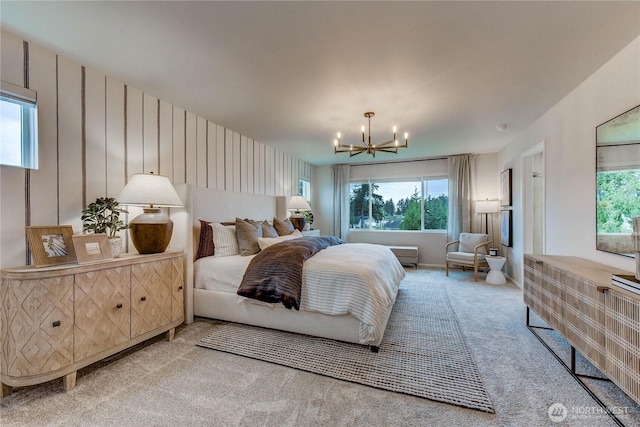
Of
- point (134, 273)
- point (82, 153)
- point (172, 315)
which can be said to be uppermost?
point (82, 153)

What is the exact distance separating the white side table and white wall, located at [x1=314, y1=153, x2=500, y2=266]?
4.02ft

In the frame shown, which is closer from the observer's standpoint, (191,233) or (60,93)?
(60,93)

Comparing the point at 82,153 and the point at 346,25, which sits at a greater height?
the point at 346,25

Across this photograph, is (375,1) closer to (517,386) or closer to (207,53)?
(207,53)

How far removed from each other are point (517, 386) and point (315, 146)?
4.28 metres

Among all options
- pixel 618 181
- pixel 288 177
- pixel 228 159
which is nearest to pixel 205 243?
pixel 228 159

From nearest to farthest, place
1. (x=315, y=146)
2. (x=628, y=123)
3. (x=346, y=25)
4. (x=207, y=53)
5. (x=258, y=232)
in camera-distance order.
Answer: (x=346, y=25) < (x=628, y=123) < (x=207, y=53) < (x=258, y=232) < (x=315, y=146)

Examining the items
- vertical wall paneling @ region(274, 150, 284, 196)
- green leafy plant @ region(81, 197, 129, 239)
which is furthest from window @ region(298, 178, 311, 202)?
green leafy plant @ region(81, 197, 129, 239)

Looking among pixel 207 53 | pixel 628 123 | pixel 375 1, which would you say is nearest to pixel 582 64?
pixel 628 123

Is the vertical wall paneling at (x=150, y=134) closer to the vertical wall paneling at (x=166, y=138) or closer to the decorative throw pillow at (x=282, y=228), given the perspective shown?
the vertical wall paneling at (x=166, y=138)

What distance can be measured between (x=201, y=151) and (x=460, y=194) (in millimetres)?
5138

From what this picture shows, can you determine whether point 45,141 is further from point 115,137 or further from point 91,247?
point 91,247

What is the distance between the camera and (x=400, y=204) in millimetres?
6418

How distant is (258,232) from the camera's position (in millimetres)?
3457
